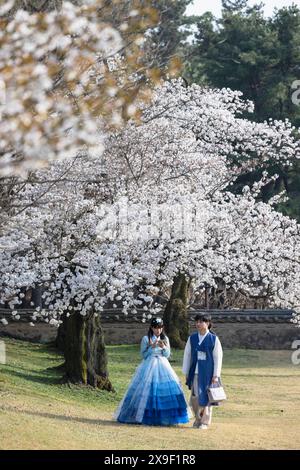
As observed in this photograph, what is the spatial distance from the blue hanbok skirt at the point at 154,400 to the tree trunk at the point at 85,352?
179 inches

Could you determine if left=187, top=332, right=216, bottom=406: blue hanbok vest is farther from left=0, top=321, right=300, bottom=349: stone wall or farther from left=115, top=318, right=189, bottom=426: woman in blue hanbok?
left=0, top=321, right=300, bottom=349: stone wall

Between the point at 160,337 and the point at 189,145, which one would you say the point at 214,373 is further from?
the point at 189,145

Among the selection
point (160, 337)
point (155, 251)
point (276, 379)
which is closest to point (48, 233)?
point (155, 251)

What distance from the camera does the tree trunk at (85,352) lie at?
1841 cm

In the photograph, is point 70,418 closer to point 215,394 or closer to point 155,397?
point 155,397

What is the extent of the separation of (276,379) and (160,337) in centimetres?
1108

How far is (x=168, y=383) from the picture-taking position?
13.7 metres

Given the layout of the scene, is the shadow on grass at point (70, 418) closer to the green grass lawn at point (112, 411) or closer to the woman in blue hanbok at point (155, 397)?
the green grass lawn at point (112, 411)

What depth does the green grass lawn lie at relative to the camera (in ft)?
38.5

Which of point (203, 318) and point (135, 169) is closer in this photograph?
point (203, 318)

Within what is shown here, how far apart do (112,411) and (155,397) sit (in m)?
2.93

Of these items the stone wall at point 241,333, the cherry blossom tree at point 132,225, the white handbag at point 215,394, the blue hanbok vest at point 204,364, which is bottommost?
the white handbag at point 215,394

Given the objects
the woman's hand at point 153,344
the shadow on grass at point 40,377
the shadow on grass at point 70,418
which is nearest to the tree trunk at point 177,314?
the shadow on grass at point 40,377

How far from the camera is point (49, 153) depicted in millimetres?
9914
